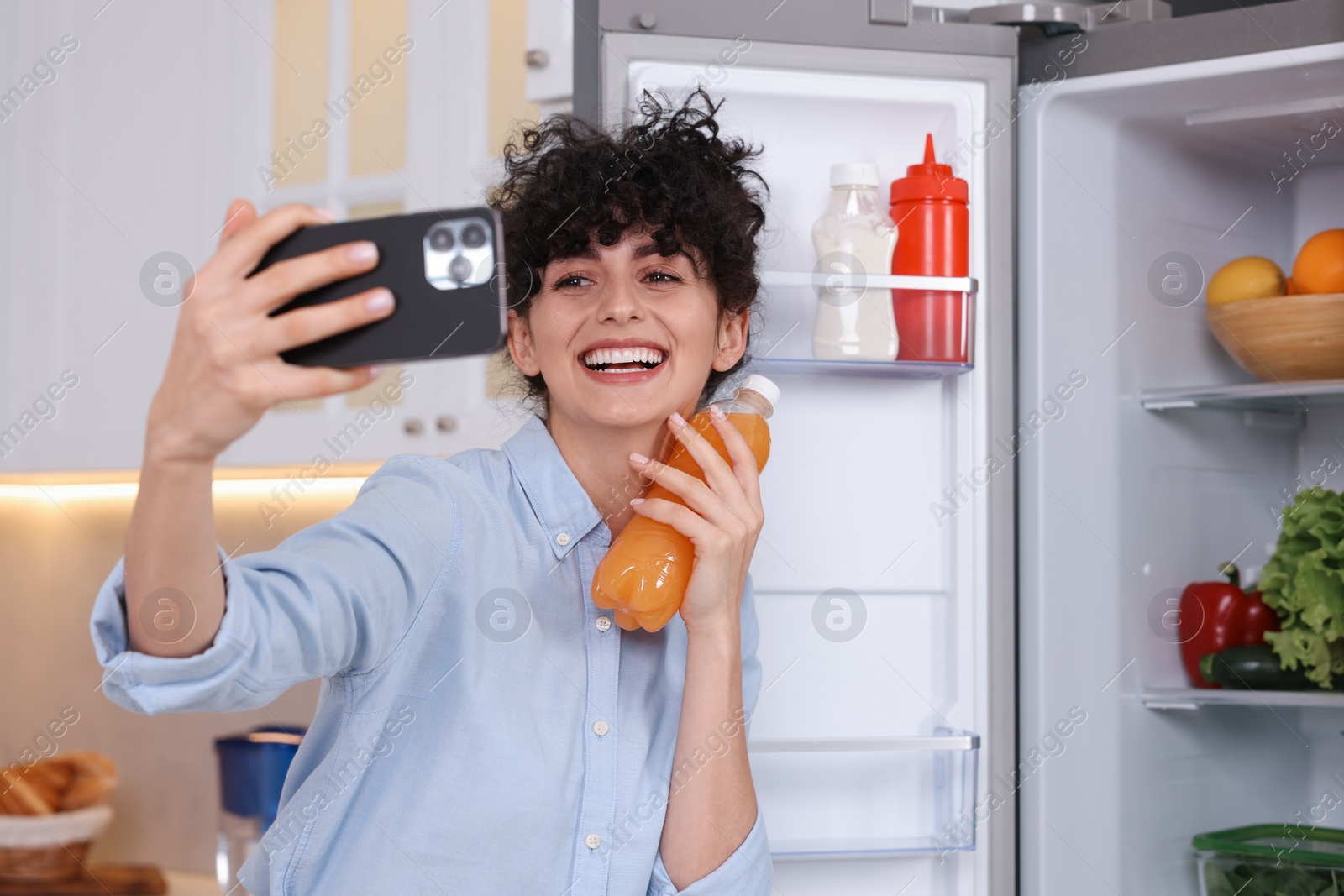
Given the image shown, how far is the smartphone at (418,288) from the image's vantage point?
1.76 feet

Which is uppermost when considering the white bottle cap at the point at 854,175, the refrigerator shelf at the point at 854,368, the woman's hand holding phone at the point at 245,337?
the white bottle cap at the point at 854,175

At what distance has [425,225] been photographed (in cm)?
54

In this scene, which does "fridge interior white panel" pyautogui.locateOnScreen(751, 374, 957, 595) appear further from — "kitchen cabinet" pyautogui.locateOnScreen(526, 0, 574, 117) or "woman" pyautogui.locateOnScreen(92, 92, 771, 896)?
"kitchen cabinet" pyautogui.locateOnScreen(526, 0, 574, 117)

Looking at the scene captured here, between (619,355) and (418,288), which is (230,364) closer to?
(418,288)

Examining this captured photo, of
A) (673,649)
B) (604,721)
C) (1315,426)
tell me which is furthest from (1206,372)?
(604,721)

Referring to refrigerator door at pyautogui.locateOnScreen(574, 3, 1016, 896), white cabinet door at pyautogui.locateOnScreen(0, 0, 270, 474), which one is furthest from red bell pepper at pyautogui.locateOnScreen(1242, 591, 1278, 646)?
white cabinet door at pyautogui.locateOnScreen(0, 0, 270, 474)

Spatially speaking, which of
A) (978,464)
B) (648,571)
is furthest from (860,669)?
(648,571)

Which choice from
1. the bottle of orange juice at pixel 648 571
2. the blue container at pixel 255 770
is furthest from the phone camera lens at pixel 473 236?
the blue container at pixel 255 770

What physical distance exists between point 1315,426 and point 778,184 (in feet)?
2.94

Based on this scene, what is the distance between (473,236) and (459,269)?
0.06ft

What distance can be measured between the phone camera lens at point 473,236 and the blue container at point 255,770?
5.69 feet

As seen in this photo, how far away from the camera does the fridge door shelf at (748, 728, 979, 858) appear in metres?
1.36

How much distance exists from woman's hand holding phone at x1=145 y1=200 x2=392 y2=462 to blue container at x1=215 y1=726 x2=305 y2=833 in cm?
169

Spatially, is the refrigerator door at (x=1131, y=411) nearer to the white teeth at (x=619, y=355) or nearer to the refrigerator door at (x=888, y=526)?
the refrigerator door at (x=888, y=526)
